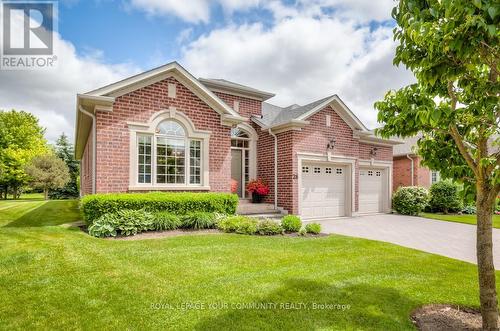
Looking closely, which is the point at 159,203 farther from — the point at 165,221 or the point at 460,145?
the point at 460,145

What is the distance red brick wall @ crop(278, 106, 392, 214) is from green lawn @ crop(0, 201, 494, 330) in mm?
4904

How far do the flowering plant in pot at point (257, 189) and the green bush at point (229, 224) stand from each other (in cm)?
382

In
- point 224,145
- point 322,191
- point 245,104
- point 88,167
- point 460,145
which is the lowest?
point 322,191

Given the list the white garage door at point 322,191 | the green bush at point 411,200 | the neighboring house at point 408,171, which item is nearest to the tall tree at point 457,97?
the white garage door at point 322,191

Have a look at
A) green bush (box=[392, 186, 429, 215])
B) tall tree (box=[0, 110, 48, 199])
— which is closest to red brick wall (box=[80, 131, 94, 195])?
green bush (box=[392, 186, 429, 215])

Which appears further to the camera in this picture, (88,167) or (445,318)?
(88,167)

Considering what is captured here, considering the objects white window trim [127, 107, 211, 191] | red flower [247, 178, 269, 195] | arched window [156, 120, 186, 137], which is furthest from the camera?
red flower [247, 178, 269, 195]

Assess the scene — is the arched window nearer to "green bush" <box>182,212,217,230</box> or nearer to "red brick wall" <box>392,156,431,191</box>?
"green bush" <box>182,212,217,230</box>

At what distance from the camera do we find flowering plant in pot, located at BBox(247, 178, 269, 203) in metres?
12.7

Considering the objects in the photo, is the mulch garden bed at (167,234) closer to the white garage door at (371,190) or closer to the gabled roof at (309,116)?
the gabled roof at (309,116)

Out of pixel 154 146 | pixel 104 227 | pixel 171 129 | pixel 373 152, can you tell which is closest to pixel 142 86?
pixel 171 129

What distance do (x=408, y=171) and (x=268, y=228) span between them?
1410 cm

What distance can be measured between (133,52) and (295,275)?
862 centimetres

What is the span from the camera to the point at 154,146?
9359 mm
